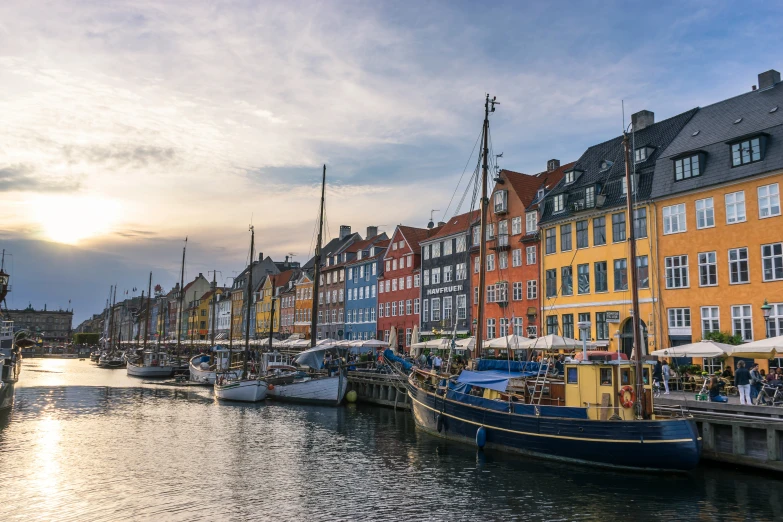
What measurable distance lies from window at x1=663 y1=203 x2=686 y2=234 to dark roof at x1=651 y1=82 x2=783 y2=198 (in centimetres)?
98

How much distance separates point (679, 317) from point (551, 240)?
12.4 metres

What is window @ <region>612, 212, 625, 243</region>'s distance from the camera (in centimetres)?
4025

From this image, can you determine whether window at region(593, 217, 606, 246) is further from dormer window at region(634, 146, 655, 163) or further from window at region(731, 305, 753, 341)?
window at region(731, 305, 753, 341)

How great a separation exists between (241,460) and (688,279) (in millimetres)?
27175

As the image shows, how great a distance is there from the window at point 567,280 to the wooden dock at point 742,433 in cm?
2232

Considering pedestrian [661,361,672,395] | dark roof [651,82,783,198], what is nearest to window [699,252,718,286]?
dark roof [651,82,783,198]

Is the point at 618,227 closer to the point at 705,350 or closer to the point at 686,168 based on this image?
the point at 686,168

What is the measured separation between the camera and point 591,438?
2070 centimetres

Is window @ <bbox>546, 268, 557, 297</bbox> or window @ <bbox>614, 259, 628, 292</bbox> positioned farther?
window @ <bbox>546, 268, 557, 297</bbox>

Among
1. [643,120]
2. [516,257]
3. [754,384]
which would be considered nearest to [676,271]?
[754,384]

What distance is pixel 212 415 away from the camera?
37938mm

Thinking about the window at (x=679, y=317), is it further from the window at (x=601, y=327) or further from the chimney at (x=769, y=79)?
the chimney at (x=769, y=79)

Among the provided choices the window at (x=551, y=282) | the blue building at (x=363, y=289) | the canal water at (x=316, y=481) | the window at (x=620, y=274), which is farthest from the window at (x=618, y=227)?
the blue building at (x=363, y=289)

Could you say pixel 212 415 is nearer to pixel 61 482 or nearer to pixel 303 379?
pixel 303 379
